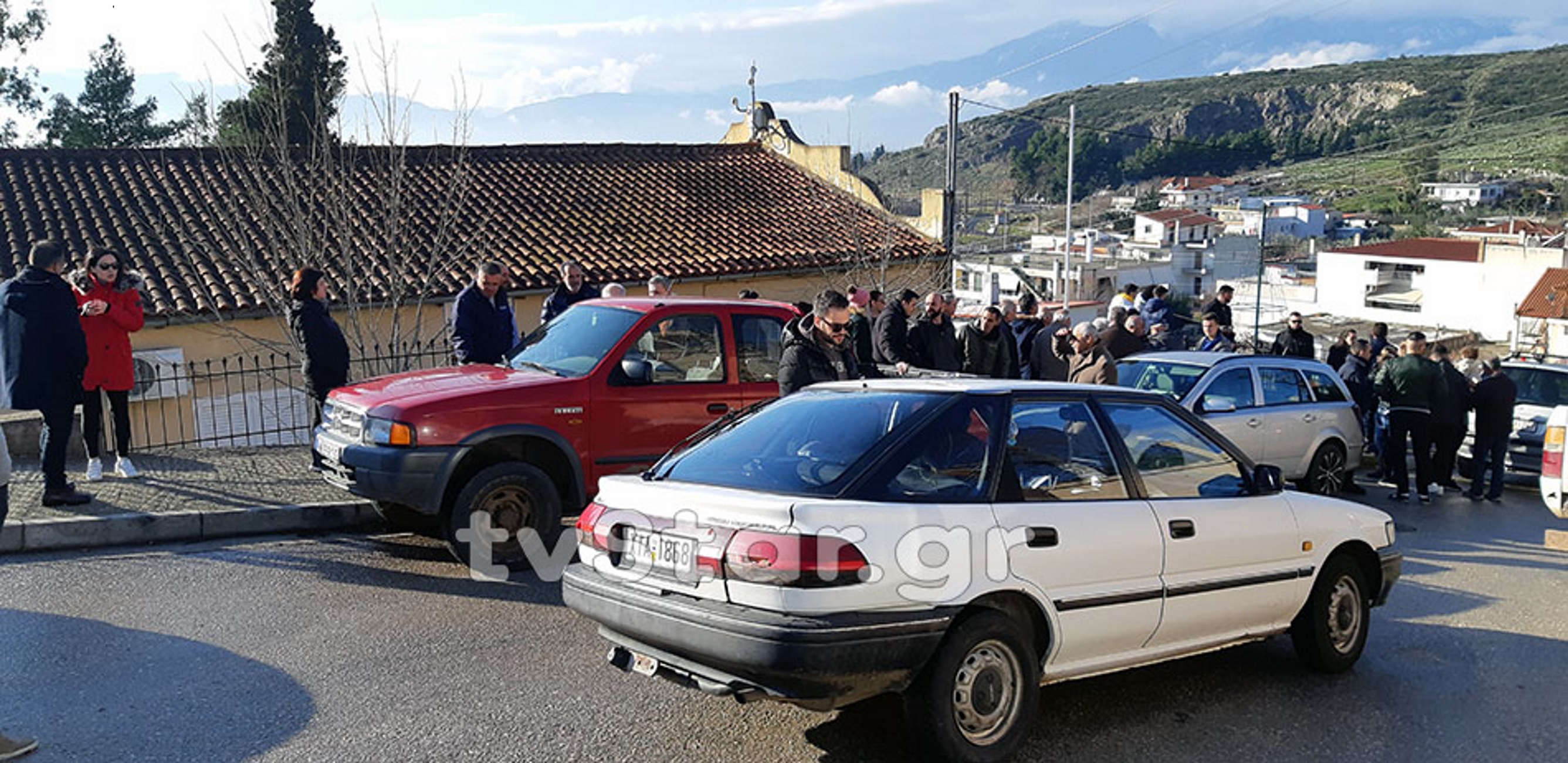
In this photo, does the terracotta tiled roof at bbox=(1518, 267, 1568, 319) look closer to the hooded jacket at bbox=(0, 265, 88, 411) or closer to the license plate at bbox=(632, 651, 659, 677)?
the hooded jacket at bbox=(0, 265, 88, 411)

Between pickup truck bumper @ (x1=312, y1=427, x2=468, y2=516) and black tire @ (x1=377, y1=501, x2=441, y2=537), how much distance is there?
77cm

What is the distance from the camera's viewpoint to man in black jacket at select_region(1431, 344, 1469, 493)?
1270cm

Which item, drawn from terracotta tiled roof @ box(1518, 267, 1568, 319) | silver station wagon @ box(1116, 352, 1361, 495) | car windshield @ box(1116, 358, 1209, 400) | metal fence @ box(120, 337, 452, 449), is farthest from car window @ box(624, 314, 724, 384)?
terracotta tiled roof @ box(1518, 267, 1568, 319)

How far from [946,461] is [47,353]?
6.93 metres

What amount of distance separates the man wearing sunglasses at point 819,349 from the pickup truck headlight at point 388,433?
7.58ft

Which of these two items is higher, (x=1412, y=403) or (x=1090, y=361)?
(x=1090, y=361)

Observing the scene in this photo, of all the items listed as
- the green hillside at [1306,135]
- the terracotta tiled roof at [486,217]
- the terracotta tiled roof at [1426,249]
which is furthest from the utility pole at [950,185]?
the green hillside at [1306,135]

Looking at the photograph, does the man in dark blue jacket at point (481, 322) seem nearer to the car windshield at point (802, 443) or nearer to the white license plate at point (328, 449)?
the white license plate at point (328, 449)

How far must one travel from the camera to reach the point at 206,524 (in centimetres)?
856

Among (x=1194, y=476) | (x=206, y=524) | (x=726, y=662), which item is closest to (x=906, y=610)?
(x=726, y=662)

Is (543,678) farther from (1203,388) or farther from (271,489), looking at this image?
(1203,388)

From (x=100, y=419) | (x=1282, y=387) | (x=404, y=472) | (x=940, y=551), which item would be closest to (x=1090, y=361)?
(x=1282, y=387)

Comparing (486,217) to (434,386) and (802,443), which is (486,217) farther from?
(802,443)

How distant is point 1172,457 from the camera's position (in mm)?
5594
